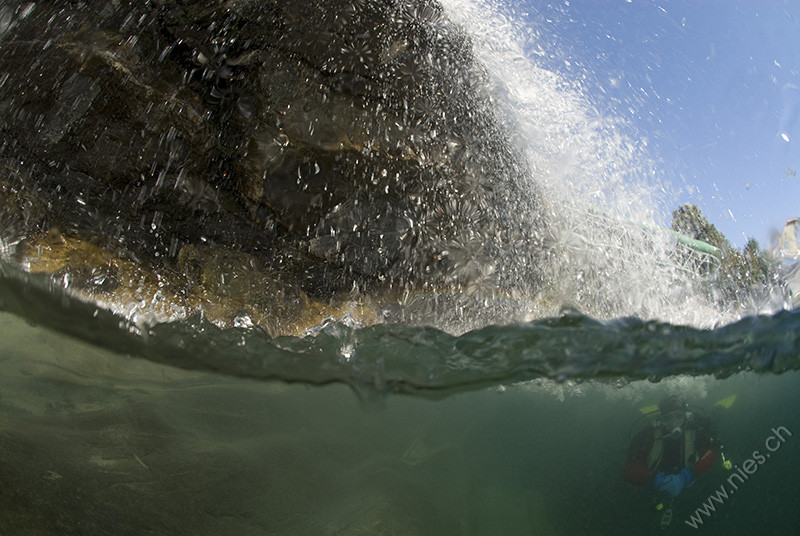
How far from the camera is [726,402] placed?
6.61ft

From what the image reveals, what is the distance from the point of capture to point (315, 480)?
1794mm

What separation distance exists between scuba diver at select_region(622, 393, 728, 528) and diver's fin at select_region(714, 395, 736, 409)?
0.41ft

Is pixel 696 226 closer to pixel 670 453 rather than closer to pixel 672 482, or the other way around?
pixel 670 453

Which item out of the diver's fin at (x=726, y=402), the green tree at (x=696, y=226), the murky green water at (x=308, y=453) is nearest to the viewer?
the murky green water at (x=308, y=453)

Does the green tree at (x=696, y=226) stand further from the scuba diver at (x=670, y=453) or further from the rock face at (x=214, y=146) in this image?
the rock face at (x=214, y=146)

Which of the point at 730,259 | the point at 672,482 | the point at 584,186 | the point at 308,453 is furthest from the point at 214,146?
the point at 672,482

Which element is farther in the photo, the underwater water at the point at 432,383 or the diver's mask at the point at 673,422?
the diver's mask at the point at 673,422

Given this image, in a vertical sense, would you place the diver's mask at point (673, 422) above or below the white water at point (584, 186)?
below

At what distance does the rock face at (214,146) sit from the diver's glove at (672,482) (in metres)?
1.42

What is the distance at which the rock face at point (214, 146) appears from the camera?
1.73m

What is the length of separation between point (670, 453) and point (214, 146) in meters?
2.09

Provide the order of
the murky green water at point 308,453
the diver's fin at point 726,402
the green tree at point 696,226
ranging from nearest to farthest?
the murky green water at point 308,453 < the green tree at point 696,226 < the diver's fin at point 726,402

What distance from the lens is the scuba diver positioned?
1851 millimetres

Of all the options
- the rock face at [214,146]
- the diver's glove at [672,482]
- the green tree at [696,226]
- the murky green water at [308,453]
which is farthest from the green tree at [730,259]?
the rock face at [214,146]
